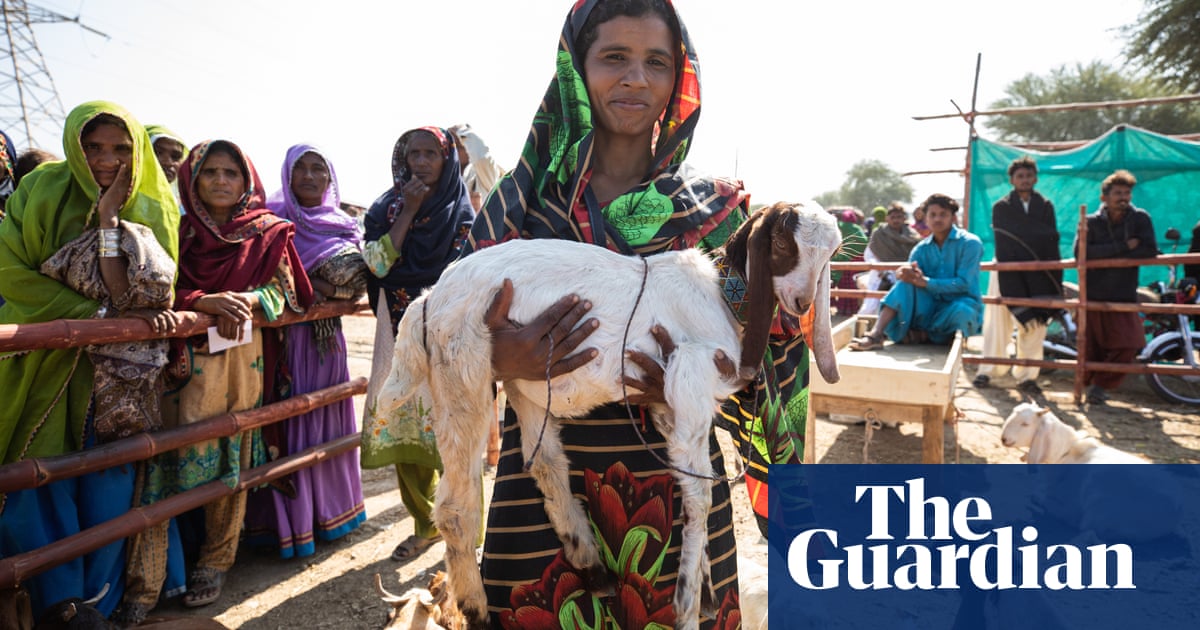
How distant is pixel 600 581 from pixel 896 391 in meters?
3.41

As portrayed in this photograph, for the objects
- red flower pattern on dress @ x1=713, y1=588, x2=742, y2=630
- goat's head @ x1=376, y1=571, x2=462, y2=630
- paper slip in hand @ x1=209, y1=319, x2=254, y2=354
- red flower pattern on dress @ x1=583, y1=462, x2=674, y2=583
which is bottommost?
goat's head @ x1=376, y1=571, x2=462, y2=630

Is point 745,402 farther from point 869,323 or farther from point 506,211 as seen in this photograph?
point 869,323

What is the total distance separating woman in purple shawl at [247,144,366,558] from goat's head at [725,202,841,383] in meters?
3.23

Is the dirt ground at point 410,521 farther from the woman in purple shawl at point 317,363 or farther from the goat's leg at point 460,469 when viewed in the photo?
the goat's leg at point 460,469

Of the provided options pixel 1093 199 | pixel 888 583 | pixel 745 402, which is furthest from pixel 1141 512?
pixel 1093 199

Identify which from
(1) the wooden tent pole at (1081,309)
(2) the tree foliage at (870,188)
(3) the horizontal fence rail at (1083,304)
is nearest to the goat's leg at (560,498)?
(3) the horizontal fence rail at (1083,304)

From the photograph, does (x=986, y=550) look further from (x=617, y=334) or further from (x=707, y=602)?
(x=617, y=334)

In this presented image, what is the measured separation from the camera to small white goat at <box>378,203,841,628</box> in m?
1.48

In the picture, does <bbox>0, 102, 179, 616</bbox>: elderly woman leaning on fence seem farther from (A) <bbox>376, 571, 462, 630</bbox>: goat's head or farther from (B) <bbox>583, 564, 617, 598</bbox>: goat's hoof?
(B) <bbox>583, 564, 617, 598</bbox>: goat's hoof

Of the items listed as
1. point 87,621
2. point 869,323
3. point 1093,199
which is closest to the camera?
point 87,621

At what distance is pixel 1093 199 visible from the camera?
29.1ft

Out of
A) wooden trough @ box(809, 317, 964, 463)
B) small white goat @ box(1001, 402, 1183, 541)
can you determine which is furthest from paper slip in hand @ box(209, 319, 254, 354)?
small white goat @ box(1001, 402, 1183, 541)

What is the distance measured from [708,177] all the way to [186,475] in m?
3.13

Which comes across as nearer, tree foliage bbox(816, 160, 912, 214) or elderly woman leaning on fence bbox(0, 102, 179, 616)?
elderly woman leaning on fence bbox(0, 102, 179, 616)
